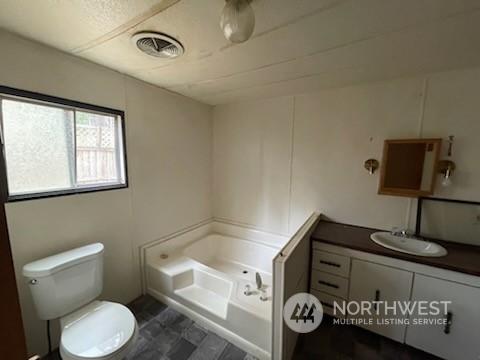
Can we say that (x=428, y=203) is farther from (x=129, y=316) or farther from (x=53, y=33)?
(x=53, y=33)

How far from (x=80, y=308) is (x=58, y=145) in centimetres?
120

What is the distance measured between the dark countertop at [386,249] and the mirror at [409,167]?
0.45 m

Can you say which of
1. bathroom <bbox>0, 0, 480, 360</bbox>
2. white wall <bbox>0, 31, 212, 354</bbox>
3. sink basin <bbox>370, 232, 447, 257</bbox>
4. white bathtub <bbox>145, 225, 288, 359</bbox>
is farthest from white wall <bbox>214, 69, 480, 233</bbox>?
white wall <bbox>0, 31, 212, 354</bbox>

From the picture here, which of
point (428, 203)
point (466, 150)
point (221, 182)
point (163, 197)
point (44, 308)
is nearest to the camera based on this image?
point (44, 308)

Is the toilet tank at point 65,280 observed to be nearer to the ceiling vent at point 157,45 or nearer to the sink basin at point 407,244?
the ceiling vent at point 157,45

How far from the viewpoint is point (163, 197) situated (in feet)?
7.73

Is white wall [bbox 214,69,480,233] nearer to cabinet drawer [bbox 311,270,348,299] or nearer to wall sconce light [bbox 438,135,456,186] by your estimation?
wall sconce light [bbox 438,135,456,186]

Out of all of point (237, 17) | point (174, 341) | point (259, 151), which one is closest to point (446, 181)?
point (259, 151)

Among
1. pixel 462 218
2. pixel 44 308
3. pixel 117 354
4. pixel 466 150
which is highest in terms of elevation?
pixel 466 150

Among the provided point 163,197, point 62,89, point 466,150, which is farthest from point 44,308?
point 466,150

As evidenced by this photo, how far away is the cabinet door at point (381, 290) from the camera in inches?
63.4

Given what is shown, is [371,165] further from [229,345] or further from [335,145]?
[229,345]

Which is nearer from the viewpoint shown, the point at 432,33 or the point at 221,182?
the point at 432,33

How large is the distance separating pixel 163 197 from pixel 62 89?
126cm
